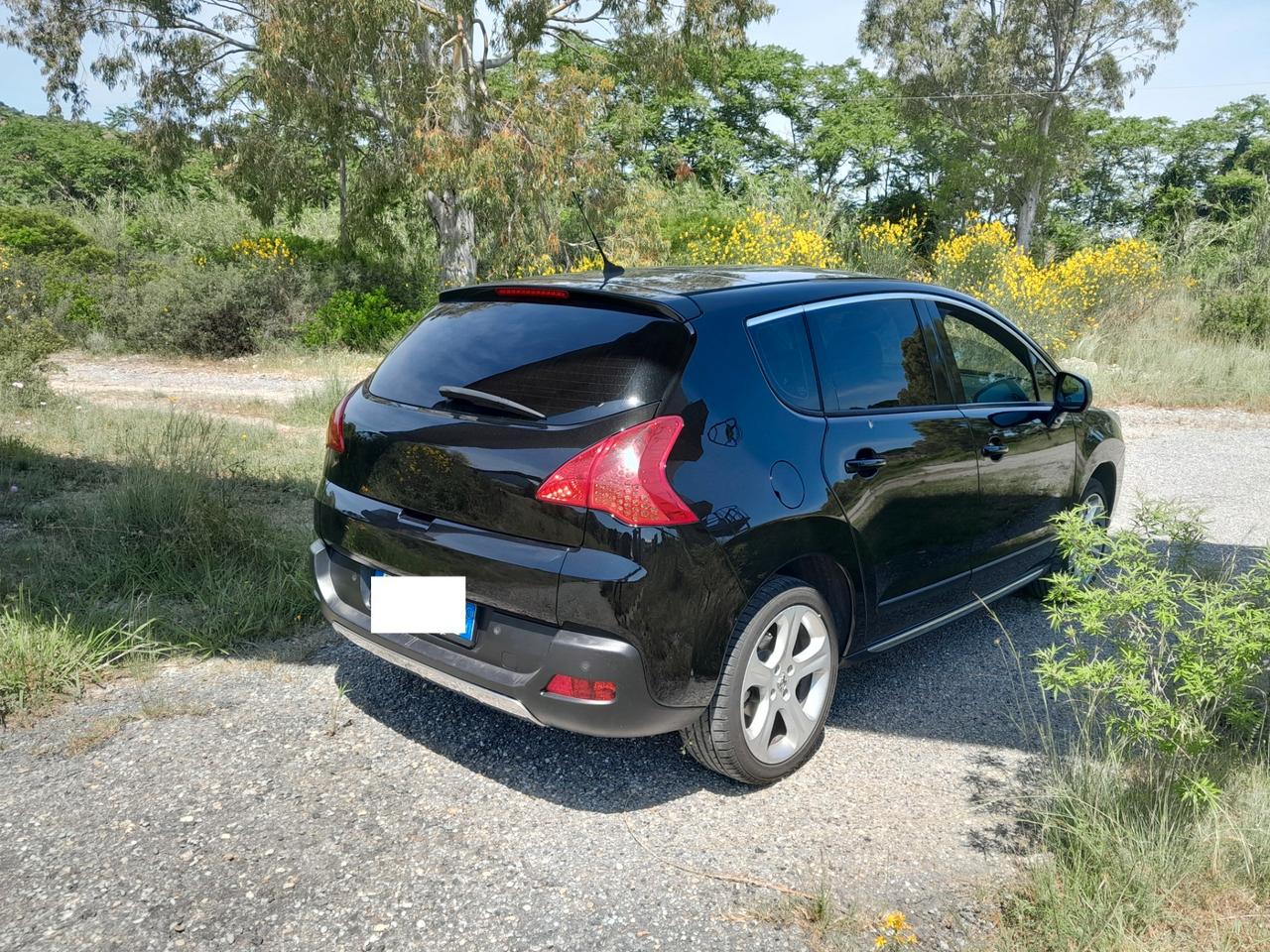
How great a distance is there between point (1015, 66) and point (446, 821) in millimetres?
37470

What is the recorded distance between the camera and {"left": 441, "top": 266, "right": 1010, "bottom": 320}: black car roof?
3.11 meters

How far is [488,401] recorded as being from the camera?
2982 millimetres

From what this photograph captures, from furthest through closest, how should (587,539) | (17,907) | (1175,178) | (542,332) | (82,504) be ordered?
(1175,178) < (82,504) < (542,332) < (587,539) < (17,907)

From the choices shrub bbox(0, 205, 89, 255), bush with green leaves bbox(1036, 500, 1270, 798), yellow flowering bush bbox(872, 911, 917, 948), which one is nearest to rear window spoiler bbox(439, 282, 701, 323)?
bush with green leaves bbox(1036, 500, 1270, 798)

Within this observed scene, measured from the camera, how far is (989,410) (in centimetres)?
415

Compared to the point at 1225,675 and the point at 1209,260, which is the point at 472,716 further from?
the point at 1209,260

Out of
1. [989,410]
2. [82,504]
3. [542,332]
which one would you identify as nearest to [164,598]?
[82,504]

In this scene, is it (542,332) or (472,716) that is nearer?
(542,332)

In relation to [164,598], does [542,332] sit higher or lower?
higher

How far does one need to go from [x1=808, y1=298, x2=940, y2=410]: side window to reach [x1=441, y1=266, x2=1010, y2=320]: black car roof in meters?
0.09

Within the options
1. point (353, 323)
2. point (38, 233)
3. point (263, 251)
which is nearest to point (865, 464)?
point (353, 323)

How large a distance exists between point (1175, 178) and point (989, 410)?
45103mm

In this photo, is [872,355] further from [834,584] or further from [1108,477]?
[1108,477]

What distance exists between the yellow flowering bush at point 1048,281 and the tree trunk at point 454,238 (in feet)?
26.9
